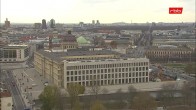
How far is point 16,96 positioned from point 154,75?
5679mm

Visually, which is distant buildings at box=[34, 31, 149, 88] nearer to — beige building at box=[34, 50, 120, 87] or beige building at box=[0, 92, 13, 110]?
beige building at box=[34, 50, 120, 87]

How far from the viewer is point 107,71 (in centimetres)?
1276

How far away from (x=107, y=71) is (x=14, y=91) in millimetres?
3192

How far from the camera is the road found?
1009cm

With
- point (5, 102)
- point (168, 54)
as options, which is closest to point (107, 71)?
point (5, 102)

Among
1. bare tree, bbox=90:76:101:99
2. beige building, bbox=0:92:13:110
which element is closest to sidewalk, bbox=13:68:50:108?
beige building, bbox=0:92:13:110

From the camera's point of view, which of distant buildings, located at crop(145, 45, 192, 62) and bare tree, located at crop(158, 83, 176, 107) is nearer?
bare tree, located at crop(158, 83, 176, 107)

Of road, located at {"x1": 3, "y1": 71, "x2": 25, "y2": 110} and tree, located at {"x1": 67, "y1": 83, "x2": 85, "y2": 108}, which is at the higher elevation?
tree, located at {"x1": 67, "y1": 83, "x2": 85, "y2": 108}

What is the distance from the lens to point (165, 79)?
13.7 meters

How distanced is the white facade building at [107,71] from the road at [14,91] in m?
1.66

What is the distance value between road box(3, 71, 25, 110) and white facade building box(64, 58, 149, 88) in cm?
166

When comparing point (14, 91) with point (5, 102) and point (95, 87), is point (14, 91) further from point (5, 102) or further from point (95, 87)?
point (5, 102)

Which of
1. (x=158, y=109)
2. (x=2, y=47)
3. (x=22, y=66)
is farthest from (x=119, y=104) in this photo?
(x=2, y=47)

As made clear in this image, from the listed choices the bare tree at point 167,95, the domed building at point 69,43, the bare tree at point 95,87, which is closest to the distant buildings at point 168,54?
the domed building at point 69,43
